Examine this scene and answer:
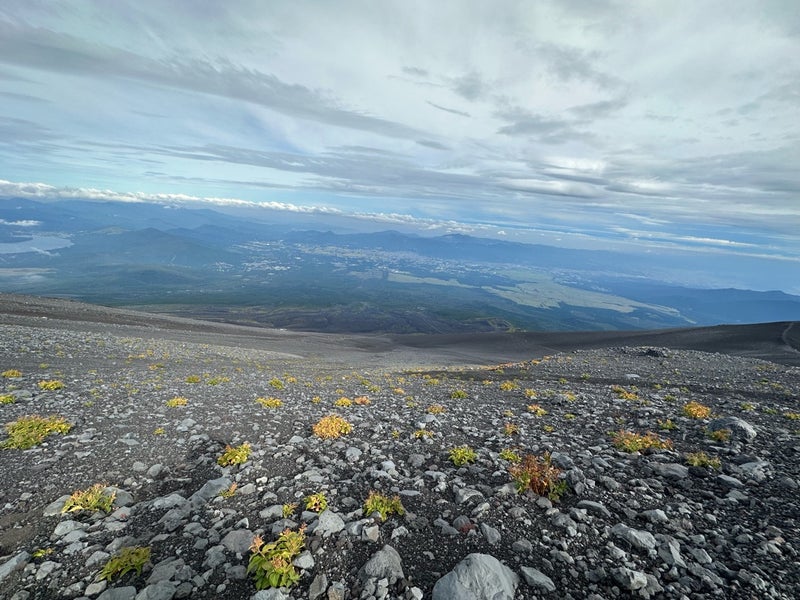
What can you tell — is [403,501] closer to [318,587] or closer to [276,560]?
[318,587]

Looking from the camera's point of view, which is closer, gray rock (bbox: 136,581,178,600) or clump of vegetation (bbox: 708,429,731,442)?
gray rock (bbox: 136,581,178,600)

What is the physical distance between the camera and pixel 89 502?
7.57 metres

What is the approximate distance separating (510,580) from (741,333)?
93071 millimetres

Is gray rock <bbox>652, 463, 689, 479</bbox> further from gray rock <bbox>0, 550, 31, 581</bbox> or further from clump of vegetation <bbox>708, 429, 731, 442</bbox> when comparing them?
gray rock <bbox>0, 550, 31, 581</bbox>

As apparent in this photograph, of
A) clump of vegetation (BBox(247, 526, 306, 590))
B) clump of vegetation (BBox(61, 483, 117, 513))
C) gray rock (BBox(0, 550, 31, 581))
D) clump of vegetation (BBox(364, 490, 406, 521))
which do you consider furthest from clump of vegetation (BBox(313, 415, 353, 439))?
gray rock (BBox(0, 550, 31, 581))

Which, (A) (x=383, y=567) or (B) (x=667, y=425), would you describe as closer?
(A) (x=383, y=567)

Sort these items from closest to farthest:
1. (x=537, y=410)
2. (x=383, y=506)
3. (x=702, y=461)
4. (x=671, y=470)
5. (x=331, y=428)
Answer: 1. (x=383, y=506)
2. (x=671, y=470)
3. (x=702, y=461)
4. (x=331, y=428)
5. (x=537, y=410)

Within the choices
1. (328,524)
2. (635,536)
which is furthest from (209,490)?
(635,536)

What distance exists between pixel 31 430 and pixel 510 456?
45.8 ft

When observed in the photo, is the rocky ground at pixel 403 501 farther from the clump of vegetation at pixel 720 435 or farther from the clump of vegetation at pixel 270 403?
the clump of vegetation at pixel 270 403

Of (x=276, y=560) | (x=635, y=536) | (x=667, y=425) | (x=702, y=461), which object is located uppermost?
(x=702, y=461)

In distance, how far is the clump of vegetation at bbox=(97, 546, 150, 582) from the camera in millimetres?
5801

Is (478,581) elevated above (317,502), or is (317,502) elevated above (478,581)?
(478,581)

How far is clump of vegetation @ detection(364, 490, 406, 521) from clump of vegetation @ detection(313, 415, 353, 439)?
447cm
